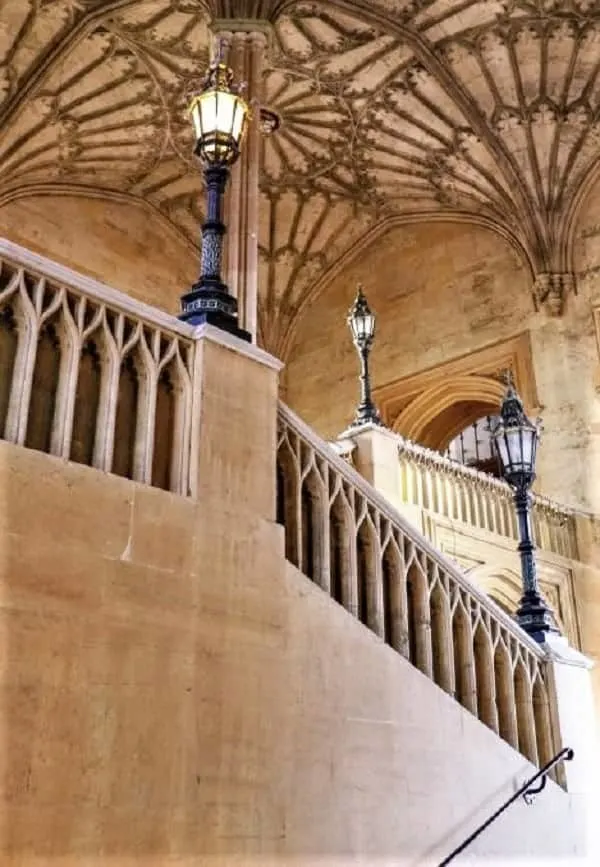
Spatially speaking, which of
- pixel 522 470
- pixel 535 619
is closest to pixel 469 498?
pixel 522 470

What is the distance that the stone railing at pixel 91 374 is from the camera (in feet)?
12.2

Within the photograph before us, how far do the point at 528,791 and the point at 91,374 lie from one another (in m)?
3.09

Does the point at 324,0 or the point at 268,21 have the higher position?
the point at 324,0

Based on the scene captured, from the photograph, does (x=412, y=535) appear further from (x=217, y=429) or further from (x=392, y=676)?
(x=217, y=429)

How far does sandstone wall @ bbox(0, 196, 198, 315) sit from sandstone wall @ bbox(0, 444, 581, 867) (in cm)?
993

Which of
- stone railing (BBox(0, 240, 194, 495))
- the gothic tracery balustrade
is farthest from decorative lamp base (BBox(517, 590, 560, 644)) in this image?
the gothic tracery balustrade

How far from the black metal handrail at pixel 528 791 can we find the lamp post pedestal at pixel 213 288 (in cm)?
260

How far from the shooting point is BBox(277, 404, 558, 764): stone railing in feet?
15.2

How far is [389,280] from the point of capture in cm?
1509

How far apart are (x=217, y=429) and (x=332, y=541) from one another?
3.11 feet

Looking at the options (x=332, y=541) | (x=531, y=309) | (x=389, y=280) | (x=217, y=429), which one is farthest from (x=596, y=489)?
(x=217, y=429)

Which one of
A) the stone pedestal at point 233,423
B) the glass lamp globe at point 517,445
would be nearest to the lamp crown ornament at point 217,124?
the stone pedestal at point 233,423

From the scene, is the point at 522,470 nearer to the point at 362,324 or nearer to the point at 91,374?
the point at 362,324

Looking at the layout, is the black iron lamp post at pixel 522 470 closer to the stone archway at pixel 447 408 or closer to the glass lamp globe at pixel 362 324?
the glass lamp globe at pixel 362 324
